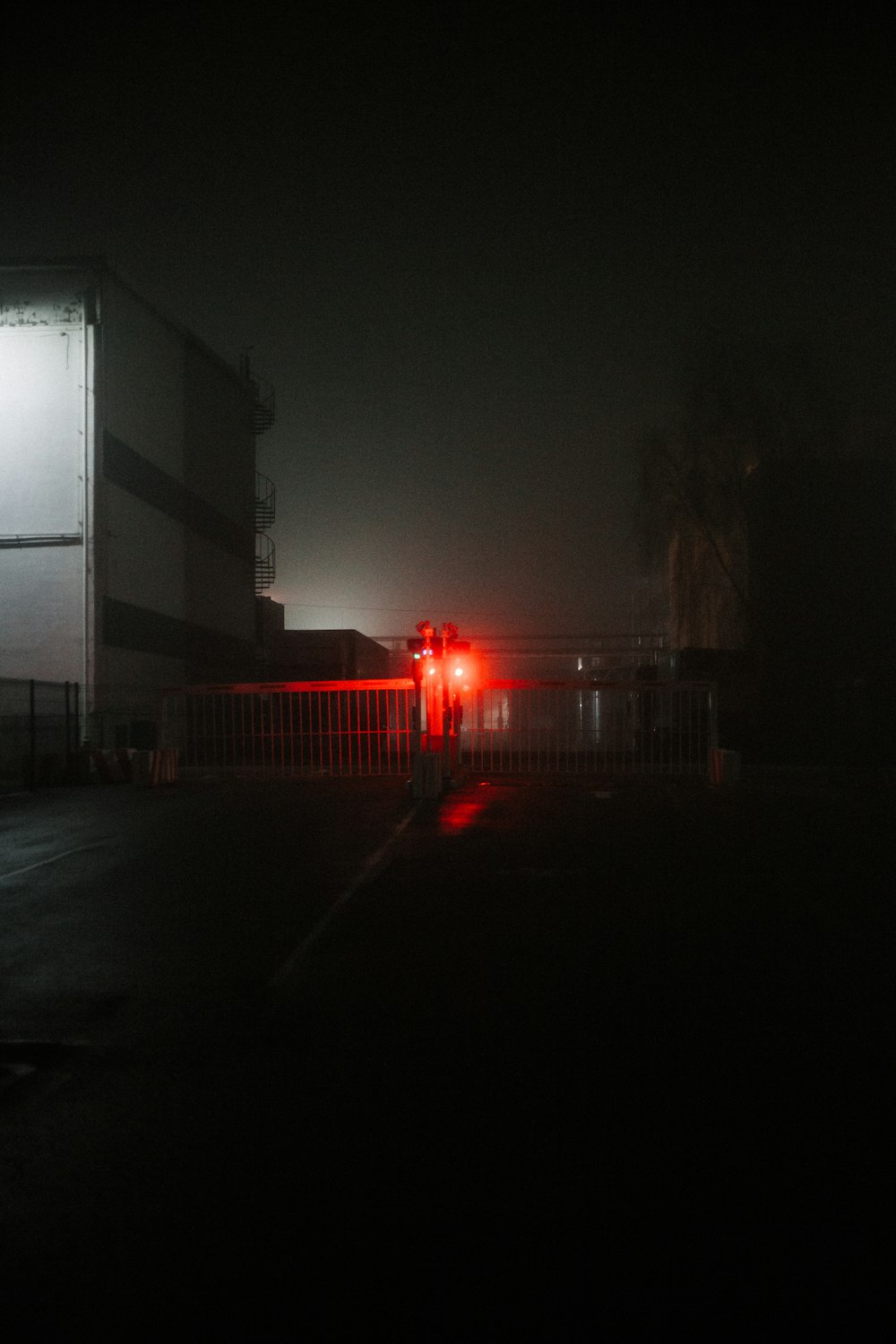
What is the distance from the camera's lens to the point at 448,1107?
4543mm

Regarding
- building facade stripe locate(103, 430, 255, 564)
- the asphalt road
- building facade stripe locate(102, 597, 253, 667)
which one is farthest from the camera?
building facade stripe locate(103, 430, 255, 564)

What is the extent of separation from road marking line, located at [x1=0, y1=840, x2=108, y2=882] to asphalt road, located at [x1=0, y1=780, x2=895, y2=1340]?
2.57 ft

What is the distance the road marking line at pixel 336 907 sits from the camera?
6.88 m

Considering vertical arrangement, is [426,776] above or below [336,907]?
above

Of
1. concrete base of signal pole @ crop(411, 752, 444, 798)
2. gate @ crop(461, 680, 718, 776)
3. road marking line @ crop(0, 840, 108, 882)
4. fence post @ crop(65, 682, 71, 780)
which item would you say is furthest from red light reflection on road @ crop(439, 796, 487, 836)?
fence post @ crop(65, 682, 71, 780)

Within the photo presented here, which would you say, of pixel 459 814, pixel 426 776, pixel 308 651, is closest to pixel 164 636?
pixel 308 651

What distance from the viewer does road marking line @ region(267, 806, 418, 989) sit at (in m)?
6.88

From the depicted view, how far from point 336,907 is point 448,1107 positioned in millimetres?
4522

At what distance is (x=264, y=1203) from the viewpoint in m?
3.66

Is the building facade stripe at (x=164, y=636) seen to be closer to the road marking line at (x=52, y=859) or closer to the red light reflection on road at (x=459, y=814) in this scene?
the red light reflection on road at (x=459, y=814)

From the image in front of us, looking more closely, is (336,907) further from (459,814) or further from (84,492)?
(84,492)

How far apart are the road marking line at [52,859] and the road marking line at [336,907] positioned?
312 centimetres

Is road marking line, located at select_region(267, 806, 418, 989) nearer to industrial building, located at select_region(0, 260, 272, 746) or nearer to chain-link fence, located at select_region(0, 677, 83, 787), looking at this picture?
chain-link fence, located at select_region(0, 677, 83, 787)

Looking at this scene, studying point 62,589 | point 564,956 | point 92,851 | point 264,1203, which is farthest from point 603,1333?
point 62,589
